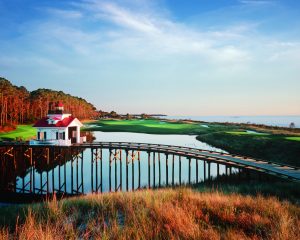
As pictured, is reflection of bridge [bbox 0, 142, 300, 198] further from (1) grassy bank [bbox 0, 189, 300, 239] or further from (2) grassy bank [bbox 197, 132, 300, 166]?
(1) grassy bank [bbox 0, 189, 300, 239]

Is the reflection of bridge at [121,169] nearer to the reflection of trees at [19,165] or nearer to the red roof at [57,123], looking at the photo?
the reflection of trees at [19,165]

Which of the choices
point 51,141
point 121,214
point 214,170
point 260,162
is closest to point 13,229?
point 121,214

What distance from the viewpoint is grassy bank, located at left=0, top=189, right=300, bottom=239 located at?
18.9ft

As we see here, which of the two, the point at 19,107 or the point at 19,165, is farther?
the point at 19,107

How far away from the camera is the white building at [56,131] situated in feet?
119

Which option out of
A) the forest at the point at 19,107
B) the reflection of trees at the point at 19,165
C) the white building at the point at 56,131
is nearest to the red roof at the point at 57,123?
the white building at the point at 56,131

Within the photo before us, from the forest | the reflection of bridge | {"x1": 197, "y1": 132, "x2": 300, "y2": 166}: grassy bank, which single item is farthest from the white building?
the forest

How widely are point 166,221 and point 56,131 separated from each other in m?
32.8

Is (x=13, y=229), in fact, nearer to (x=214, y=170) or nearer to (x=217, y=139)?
(x=214, y=170)

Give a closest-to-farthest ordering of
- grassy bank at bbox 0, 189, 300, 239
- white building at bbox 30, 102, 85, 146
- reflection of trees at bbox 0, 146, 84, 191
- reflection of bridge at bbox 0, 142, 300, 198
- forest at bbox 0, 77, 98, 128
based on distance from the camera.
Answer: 1. grassy bank at bbox 0, 189, 300, 239
2. reflection of bridge at bbox 0, 142, 300, 198
3. reflection of trees at bbox 0, 146, 84, 191
4. white building at bbox 30, 102, 85, 146
5. forest at bbox 0, 77, 98, 128

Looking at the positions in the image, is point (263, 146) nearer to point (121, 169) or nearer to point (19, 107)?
point (121, 169)

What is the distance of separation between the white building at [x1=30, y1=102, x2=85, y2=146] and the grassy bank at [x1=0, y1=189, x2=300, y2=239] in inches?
1107

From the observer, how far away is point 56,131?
3681cm

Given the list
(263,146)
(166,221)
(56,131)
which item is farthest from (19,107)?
(166,221)
